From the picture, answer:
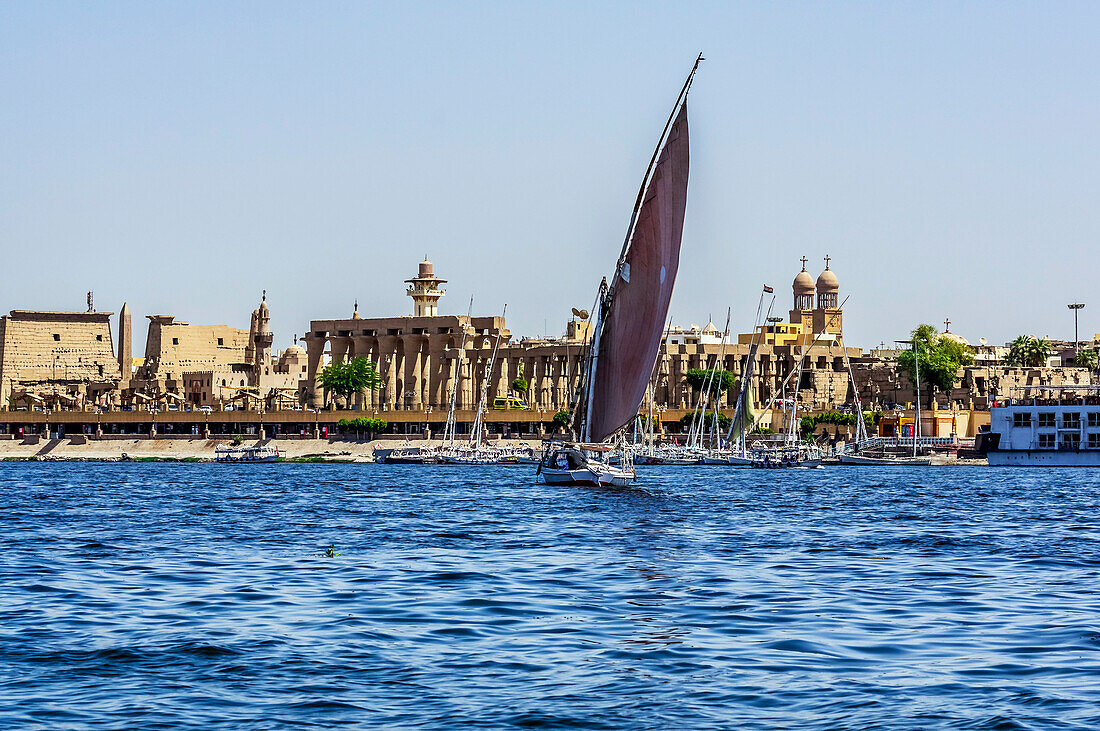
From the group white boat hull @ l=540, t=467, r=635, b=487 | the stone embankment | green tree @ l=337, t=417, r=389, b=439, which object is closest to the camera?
white boat hull @ l=540, t=467, r=635, b=487

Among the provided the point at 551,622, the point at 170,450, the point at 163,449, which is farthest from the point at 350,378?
the point at 551,622

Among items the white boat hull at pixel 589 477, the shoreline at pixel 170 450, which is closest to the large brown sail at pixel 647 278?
the white boat hull at pixel 589 477

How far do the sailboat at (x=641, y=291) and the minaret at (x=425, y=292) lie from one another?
13363 centimetres

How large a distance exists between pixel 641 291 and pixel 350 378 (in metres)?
114

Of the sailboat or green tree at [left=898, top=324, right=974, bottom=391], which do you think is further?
green tree at [left=898, top=324, right=974, bottom=391]

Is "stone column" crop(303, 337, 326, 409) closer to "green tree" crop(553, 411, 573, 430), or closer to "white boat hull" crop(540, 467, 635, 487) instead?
"green tree" crop(553, 411, 573, 430)

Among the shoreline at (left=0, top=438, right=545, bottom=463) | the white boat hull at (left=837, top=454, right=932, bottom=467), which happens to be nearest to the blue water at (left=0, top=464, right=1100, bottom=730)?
the white boat hull at (left=837, top=454, right=932, bottom=467)

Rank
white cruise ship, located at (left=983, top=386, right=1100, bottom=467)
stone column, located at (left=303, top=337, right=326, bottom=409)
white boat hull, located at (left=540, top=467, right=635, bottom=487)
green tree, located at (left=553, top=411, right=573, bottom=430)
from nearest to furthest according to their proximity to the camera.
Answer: white boat hull, located at (left=540, top=467, right=635, bottom=487)
white cruise ship, located at (left=983, top=386, right=1100, bottom=467)
green tree, located at (left=553, top=411, right=573, bottom=430)
stone column, located at (left=303, top=337, right=326, bottom=409)

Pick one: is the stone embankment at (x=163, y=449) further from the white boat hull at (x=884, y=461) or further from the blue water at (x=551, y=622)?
the blue water at (x=551, y=622)

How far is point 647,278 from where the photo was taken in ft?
192

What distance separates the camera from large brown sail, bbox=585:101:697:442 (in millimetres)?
57812

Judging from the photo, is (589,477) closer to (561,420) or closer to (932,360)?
(561,420)

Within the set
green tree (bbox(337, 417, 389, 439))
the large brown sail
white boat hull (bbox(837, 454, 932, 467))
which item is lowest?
white boat hull (bbox(837, 454, 932, 467))

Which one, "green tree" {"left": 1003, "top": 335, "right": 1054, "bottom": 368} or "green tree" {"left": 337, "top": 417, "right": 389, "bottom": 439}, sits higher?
"green tree" {"left": 1003, "top": 335, "right": 1054, "bottom": 368}
